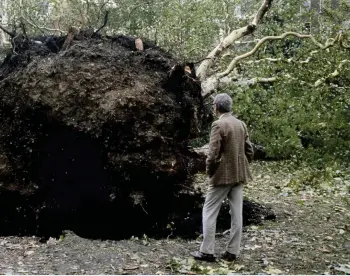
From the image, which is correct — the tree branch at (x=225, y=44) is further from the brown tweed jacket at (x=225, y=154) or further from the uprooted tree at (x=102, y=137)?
the brown tweed jacket at (x=225, y=154)

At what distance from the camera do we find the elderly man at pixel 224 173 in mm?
4805

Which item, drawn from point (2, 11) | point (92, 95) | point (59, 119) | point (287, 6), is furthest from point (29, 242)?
point (2, 11)

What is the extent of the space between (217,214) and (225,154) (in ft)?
2.13

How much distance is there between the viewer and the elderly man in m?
4.80

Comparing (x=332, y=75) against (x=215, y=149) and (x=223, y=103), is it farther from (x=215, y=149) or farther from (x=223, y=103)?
(x=215, y=149)

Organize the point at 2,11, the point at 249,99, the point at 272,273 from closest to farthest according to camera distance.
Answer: the point at 272,273
the point at 249,99
the point at 2,11

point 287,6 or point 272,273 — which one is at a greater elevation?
point 287,6

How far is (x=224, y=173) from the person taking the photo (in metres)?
4.79

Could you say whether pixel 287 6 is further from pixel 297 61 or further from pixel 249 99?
pixel 249 99

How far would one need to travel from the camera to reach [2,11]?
17.3m

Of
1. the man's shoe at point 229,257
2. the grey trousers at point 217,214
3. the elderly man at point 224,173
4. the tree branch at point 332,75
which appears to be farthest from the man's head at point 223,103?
the tree branch at point 332,75

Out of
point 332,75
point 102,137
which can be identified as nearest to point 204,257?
point 102,137

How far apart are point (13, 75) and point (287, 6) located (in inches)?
446

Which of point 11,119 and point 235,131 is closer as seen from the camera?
point 235,131
